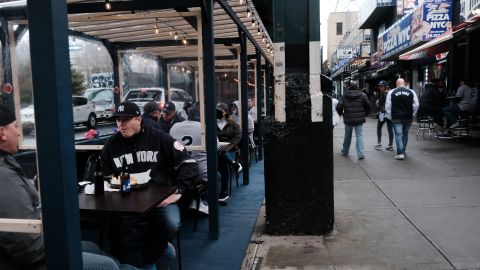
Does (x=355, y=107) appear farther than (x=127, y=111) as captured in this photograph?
Yes

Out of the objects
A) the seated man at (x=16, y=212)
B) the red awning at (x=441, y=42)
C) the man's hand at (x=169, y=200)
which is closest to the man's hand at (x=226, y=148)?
the man's hand at (x=169, y=200)

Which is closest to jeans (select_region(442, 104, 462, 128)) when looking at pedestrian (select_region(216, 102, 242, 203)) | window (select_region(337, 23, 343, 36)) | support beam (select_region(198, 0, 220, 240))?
pedestrian (select_region(216, 102, 242, 203))

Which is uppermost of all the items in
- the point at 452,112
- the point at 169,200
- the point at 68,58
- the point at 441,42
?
the point at 441,42

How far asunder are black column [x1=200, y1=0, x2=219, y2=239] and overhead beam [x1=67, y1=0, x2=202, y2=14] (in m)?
0.23

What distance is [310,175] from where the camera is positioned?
471 cm

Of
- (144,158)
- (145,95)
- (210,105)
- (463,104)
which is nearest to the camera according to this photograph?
(144,158)

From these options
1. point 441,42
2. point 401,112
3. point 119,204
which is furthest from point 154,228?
point 441,42

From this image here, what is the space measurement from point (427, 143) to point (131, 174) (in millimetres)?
9598

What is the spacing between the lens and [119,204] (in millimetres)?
3137

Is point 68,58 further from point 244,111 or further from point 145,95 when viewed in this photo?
point 145,95

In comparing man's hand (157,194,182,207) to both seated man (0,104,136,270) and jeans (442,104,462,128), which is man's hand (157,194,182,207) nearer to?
seated man (0,104,136,270)

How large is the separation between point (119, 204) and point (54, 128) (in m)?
1.48

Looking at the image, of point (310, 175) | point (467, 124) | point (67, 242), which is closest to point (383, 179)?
point (310, 175)

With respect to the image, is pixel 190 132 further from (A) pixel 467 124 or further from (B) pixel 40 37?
(A) pixel 467 124
